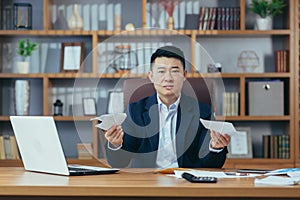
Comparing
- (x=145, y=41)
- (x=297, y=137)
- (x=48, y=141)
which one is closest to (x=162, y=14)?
(x=297, y=137)

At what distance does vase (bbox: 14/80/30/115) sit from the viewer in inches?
217

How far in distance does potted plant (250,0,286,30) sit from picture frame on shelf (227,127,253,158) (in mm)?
833

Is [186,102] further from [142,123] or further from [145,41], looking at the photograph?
[145,41]

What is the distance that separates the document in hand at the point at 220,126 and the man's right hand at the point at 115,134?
0.32 meters

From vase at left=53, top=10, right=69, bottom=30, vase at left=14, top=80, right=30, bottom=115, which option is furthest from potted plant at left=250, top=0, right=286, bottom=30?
vase at left=14, top=80, right=30, bottom=115

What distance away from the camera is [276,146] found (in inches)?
215

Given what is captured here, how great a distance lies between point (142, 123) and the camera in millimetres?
2645

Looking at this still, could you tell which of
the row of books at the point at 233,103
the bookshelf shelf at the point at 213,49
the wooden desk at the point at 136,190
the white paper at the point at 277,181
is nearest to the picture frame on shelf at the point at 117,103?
the wooden desk at the point at 136,190

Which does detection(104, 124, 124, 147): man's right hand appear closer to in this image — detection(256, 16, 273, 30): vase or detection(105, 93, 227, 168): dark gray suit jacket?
detection(105, 93, 227, 168): dark gray suit jacket

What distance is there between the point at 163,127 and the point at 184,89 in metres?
0.17

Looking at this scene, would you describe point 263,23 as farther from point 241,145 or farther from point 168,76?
point 168,76

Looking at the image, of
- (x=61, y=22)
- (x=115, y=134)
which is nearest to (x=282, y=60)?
(x=61, y=22)

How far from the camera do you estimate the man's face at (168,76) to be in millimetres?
2631

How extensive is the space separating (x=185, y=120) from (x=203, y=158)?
0.23 metres
